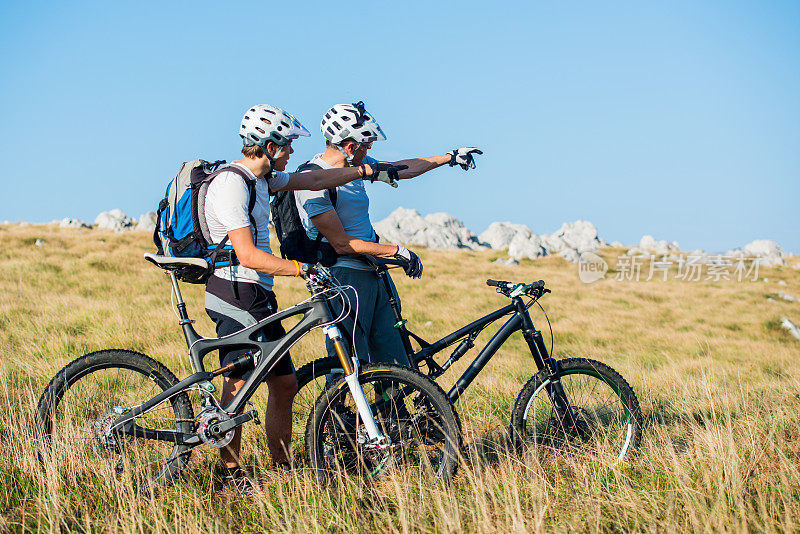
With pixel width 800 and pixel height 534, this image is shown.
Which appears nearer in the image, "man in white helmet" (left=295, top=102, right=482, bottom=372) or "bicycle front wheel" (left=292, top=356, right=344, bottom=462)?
"bicycle front wheel" (left=292, top=356, right=344, bottom=462)

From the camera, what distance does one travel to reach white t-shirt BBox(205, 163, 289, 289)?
3.22 metres

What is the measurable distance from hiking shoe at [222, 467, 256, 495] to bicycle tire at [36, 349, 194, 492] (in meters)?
0.27


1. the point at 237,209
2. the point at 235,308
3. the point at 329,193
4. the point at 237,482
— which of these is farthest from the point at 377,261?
the point at 237,482

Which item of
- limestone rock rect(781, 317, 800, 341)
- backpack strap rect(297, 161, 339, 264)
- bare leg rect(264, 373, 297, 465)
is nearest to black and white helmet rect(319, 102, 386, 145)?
backpack strap rect(297, 161, 339, 264)

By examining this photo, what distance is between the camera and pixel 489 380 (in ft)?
22.2

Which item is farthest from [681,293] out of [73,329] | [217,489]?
[217,489]

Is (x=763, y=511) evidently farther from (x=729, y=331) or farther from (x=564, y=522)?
(x=729, y=331)

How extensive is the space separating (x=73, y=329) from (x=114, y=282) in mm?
6010

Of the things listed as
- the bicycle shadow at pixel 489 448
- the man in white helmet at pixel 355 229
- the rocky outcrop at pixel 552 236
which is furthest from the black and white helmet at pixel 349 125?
the rocky outcrop at pixel 552 236

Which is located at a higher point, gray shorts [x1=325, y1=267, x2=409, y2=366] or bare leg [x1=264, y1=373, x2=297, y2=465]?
gray shorts [x1=325, y1=267, x2=409, y2=366]

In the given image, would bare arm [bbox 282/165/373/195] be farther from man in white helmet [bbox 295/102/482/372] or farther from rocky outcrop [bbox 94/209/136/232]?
rocky outcrop [bbox 94/209/136/232]

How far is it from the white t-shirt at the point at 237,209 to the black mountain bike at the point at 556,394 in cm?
79

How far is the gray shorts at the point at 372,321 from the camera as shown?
4.07 meters

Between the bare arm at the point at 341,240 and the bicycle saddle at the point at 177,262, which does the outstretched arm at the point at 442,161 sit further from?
the bicycle saddle at the point at 177,262
